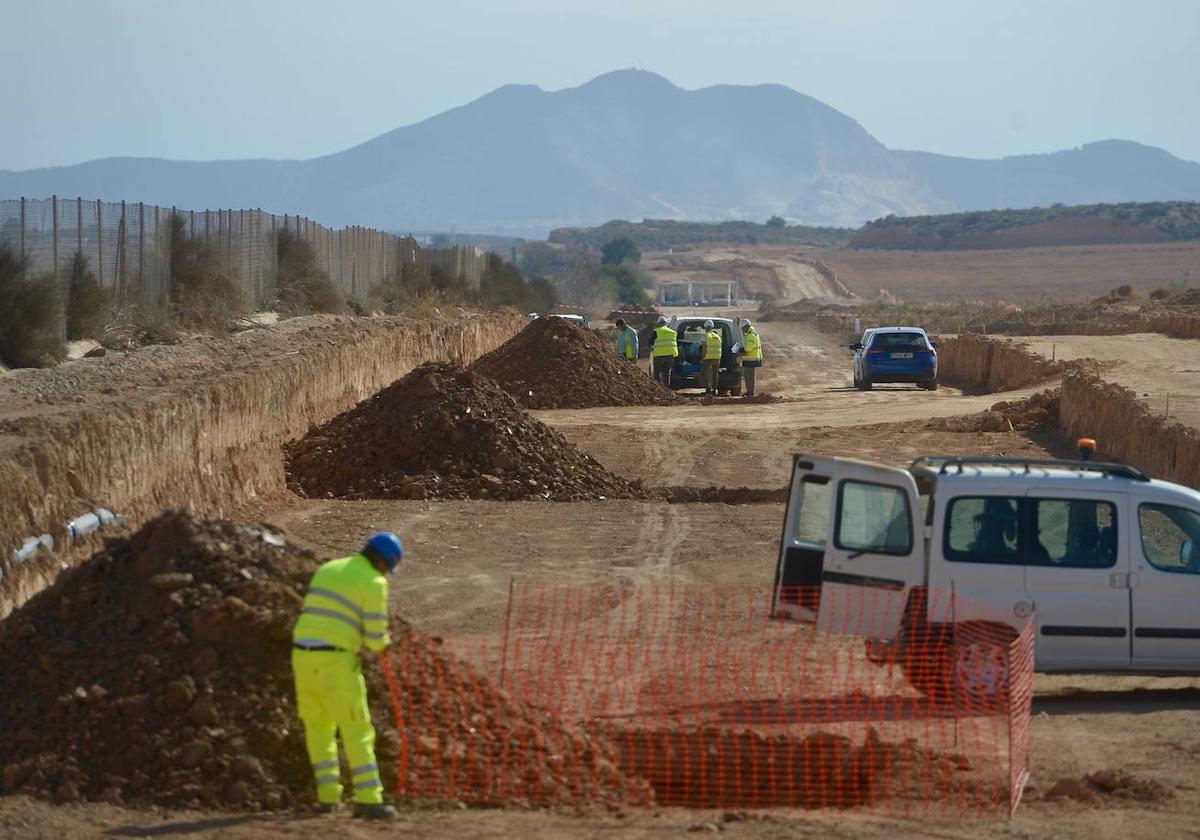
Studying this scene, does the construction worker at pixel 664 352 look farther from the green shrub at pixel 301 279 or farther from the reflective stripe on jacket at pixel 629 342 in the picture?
the green shrub at pixel 301 279

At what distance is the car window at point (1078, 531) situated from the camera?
1153 cm

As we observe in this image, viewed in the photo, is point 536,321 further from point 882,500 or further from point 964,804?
point 964,804

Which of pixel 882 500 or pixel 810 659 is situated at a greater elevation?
pixel 882 500

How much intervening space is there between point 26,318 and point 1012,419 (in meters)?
16.1

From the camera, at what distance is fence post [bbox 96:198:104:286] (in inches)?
1016

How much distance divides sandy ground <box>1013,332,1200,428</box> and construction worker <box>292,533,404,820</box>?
16.0 metres

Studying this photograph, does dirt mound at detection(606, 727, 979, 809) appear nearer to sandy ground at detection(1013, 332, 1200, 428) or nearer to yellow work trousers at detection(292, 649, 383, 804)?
yellow work trousers at detection(292, 649, 383, 804)

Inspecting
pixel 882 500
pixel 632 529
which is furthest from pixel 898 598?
pixel 632 529

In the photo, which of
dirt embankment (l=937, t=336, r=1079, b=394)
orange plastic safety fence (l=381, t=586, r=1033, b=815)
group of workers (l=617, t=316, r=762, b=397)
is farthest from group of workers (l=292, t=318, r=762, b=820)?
dirt embankment (l=937, t=336, r=1079, b=394)

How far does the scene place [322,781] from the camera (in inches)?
339

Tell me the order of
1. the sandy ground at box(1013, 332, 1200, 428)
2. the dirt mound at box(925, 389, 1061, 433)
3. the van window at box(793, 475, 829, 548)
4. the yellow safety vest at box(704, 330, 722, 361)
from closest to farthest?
the van window at box(793, 475, 829, 548)
the sandy ground at box(1013, 332, 1200, 428)
the dirt mound at box(925, 389, 1061, 433)
the yellow safety vest at box(704, 330, 722, 361)

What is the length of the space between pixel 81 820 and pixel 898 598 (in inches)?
217

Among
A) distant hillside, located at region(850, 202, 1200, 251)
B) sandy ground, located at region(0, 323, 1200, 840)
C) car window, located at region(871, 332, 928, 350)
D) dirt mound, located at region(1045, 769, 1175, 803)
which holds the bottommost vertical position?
sandy ground, located at region(0, 323, 1200, 840)

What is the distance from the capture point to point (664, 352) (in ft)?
126
